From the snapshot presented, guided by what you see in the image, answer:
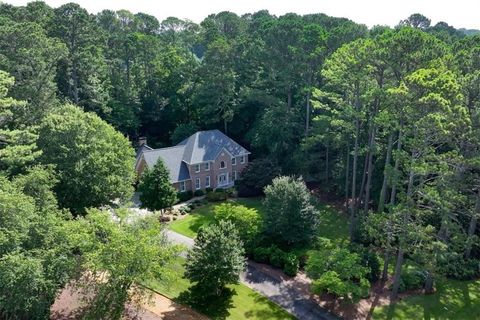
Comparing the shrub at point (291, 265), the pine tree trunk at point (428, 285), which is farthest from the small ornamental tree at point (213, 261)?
the pine tree trunk at point (428, 285)

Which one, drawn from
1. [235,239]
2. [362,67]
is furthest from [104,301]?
[362,67]

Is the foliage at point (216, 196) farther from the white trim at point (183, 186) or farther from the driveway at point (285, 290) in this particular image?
the driveway at point (285, 290)

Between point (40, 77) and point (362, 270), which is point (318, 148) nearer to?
point (362, 270)

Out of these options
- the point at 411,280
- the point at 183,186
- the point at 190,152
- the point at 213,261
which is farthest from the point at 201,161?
→ the point at 411,280

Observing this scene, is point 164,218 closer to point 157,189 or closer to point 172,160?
point 157,189

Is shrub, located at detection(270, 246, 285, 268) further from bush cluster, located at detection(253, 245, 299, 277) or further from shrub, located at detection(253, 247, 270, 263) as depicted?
shrub, located at detection(253, 247, 270, 263)

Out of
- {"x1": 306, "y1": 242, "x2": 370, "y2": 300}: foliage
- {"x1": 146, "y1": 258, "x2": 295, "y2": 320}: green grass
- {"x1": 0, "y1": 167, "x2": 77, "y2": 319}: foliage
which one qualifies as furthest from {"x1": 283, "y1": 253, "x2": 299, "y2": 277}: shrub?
{"x1": 0, "y1": 167, "x2": 77, "y2": 319}: foliage

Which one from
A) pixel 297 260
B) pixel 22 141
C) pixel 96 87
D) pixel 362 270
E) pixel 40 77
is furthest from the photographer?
pixel 96 87
